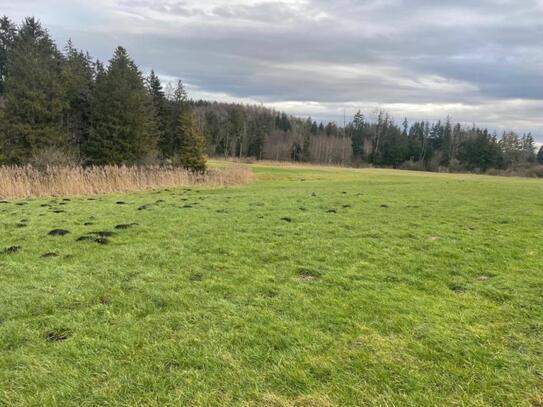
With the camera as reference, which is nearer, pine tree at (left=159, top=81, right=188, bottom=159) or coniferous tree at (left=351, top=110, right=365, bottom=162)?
pine tree at (left=159, top=81, right=188, bottom=159)

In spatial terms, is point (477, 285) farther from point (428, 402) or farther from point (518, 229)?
point (518, 229)

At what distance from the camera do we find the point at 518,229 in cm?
830

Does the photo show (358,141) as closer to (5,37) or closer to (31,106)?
(5,37)

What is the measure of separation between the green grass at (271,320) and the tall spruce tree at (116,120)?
23548mm

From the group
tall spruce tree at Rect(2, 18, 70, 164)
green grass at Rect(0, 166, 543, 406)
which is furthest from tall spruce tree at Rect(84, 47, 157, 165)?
green grass at Rect(0, 166, 543, 406)

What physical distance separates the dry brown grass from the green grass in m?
9.01

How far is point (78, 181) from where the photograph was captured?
54.6 ft

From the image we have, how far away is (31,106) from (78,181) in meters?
12.4

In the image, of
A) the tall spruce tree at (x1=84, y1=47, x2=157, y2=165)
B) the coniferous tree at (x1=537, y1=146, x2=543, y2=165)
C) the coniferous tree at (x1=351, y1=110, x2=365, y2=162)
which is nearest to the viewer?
the tall spruce tree at (x1=84, y1=47, x2=157, y2=165)

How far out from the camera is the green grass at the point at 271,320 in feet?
8.95

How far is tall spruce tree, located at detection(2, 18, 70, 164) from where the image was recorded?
25391mm

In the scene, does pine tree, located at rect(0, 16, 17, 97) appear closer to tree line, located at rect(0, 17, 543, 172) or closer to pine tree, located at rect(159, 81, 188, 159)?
tree line, located at rect(0, 17, 543, 172)

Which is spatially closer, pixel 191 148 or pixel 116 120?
pixel 116 120

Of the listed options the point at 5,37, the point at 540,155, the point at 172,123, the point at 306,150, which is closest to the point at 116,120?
the point at 172,123
